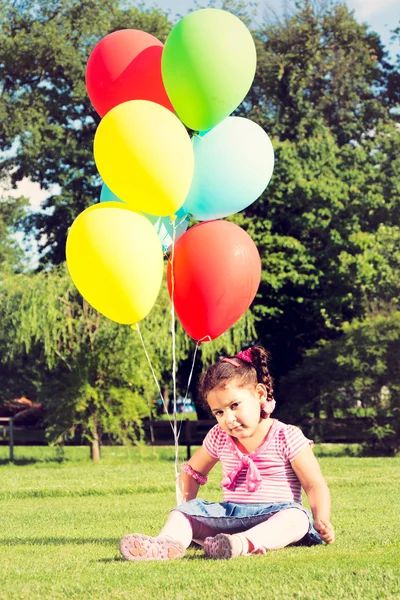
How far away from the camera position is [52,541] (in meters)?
6.44

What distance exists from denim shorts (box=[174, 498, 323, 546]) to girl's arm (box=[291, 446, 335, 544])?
9 cm

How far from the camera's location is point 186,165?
6848 millimetres

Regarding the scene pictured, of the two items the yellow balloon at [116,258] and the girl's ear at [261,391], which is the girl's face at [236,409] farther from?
the yellow balloon at [116,258]

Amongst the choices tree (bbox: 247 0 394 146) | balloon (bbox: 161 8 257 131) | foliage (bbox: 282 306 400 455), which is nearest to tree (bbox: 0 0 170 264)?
tree (bbox: 247 0 394 146)

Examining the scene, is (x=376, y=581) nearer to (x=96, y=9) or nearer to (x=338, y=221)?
(x=338, y=221)

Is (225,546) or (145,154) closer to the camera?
(225,546)

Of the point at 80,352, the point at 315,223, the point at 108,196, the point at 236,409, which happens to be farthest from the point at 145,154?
the point at 315,223

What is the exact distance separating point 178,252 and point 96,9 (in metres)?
25.8

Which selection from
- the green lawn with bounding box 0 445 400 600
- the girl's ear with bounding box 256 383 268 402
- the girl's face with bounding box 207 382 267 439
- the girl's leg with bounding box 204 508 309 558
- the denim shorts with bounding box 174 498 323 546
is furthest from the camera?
the girl's ear with bounding box 256 383 268 402

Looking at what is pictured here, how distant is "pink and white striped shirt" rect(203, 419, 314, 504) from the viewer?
549cm

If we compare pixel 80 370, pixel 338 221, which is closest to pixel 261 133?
pixel 80 370

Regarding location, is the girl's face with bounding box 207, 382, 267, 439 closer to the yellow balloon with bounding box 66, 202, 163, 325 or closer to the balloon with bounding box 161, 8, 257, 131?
the yellow balloon with bounding box 66, 202, 163, 325

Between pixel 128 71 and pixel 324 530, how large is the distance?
153 inches

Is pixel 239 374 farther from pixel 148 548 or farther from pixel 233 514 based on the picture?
pixel 148 548
